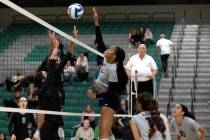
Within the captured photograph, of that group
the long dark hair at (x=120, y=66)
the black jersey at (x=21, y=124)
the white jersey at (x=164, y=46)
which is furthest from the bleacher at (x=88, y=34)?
the long dark hair at (x=120, y=66)

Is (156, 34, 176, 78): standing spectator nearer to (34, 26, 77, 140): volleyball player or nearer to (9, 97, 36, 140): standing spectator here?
(9, 97, 36, 140): standing spectator

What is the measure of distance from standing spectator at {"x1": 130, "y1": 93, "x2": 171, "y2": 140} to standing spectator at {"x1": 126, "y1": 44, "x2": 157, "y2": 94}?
4.50m

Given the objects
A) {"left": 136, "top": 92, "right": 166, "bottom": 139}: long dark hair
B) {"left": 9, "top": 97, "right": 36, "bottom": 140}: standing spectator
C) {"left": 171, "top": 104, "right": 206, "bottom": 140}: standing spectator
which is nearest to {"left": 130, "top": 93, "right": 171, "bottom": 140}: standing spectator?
{"left": 136, "top": 92, "right": 166, "bottom": 139}: long dark hair

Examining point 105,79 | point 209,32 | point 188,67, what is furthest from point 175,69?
point 105,79

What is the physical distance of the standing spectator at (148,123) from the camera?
6.90m

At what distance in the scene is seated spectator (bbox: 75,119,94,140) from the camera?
15.8 metres

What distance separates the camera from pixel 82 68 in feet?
55.4

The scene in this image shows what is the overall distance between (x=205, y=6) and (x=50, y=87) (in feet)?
73.1

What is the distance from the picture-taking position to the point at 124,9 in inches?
1193

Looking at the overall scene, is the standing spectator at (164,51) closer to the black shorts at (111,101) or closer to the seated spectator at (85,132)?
the seated spectator at (85,132)

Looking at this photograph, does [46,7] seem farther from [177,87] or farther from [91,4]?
[177,87]

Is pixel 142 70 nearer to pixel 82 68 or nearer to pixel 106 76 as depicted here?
pixel 106 76

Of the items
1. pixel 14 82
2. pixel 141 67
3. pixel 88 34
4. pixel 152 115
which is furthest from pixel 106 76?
pixel 88 34

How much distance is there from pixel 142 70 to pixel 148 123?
475cm
